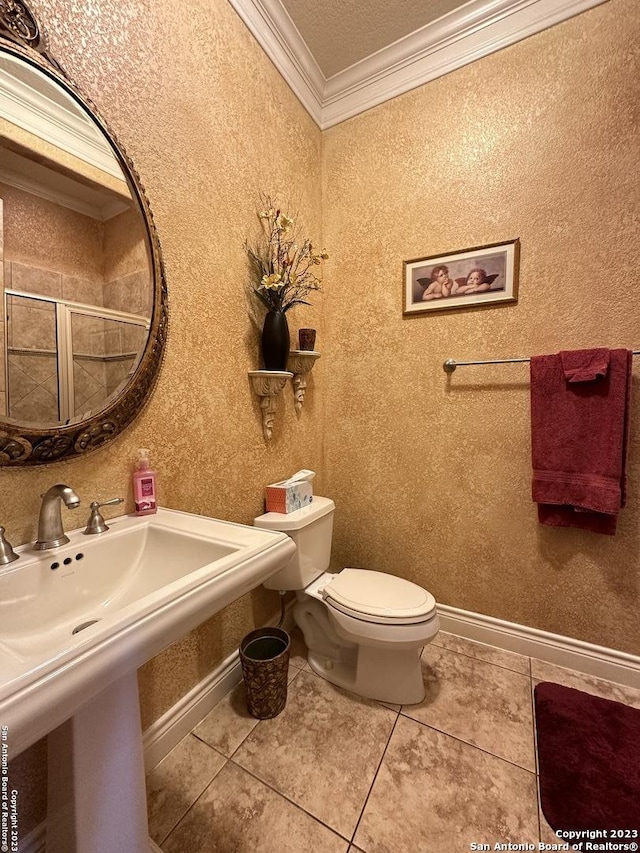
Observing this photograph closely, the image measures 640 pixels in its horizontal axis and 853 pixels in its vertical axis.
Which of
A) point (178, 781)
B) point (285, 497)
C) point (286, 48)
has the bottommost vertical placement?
point (178, 781)

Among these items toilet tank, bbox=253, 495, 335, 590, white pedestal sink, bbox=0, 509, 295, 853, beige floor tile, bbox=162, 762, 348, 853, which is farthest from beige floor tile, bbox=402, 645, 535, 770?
white pedestal sink, bbox=0, 509, 295, 853

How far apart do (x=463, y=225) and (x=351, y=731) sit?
6.76 ft

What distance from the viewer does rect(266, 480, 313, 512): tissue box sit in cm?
141

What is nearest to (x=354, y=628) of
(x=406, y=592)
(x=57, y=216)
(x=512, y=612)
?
(x=406, y=592)

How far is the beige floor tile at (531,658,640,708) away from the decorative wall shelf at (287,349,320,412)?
5.08ft

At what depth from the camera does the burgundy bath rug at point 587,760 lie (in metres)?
0.91

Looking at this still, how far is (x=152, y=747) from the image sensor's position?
1033 mm

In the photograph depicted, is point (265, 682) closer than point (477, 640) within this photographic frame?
Yes

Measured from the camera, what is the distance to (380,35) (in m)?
1.52

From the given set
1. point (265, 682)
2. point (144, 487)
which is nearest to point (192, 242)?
point (144, 487)

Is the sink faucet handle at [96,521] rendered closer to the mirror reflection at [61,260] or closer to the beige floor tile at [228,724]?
the mirror reflection at [61,260]

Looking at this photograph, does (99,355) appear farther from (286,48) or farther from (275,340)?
(286,48)

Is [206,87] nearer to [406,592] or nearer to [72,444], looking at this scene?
[72,444]

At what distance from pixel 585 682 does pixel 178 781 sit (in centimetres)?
153
